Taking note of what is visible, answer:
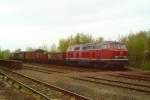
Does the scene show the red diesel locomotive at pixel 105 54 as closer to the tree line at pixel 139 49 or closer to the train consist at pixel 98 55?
the train consist at pixel 98 55

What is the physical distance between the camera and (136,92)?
13.5 metres

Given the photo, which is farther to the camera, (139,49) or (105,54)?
(139,49)

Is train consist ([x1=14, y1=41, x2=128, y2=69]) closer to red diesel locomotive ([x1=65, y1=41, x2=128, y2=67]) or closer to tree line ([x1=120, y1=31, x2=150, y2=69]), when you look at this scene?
red diesel locomotive ([x1=65, y1=41, x2=128, y2=67])

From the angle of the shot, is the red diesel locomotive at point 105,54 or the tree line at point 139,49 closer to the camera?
the red diesel locomotive at point 105,54

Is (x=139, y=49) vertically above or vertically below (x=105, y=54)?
above

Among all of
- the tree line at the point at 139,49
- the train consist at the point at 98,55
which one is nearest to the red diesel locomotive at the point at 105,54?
the train consist at the point at 98,55

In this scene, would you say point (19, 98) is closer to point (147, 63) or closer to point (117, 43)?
point (117, 43)

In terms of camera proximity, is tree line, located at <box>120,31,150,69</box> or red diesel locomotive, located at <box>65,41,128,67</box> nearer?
red diesel locomotive, located at <box>65,41,128,67</box>

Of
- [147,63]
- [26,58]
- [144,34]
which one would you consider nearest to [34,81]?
[147,63]

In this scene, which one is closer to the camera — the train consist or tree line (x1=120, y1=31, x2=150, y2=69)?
the train consist

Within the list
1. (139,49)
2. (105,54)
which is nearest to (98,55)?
(105,54)

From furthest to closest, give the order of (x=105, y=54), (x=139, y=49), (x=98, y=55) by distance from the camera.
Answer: (x=139, y=49) → (x=98, y=55) → (x=105, y=54)

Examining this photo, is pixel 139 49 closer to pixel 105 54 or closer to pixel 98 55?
pixel 98 55

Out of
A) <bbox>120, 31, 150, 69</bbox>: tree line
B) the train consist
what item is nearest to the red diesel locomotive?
the train consist
